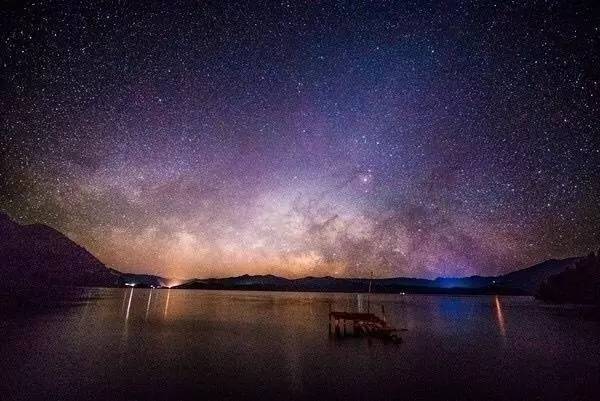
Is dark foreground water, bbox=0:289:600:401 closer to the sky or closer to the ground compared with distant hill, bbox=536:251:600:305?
closer to the ground

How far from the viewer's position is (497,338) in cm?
5528

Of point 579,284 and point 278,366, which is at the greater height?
point 579,284

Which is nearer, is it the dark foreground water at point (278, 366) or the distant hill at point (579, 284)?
the dark foreground water at point (278, 366)

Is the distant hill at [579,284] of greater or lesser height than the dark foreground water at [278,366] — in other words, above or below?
above

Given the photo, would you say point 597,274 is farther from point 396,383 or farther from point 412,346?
point 396,383

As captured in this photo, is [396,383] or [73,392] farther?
[396,383]

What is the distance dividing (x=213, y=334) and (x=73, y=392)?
2966 centimetres

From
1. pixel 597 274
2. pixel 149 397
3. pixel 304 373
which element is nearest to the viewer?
pixel 149 397

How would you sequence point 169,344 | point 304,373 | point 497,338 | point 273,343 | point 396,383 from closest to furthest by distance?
point 396,383 → point 304,373 → point 169,344 → point 273,343 → point 497,338

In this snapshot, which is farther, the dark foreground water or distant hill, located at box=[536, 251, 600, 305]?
distant hill, located at box=[536, 251, 600, 305]

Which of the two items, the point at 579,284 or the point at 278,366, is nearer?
the point at 278,366

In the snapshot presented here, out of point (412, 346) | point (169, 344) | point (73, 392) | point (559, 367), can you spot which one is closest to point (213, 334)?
point (169, 344)

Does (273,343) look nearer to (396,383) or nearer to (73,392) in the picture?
(396,383)

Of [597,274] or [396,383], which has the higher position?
[597,274]
